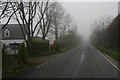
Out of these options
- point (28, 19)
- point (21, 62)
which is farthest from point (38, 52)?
point (21, 62)

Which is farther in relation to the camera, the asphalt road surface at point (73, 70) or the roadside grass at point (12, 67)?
the roadside grass at point (12, 67)

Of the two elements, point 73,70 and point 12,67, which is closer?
point 73,70

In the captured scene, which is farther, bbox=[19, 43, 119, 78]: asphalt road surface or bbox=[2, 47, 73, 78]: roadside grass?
bbox=[2, 47, 73, 78]: roadside grass

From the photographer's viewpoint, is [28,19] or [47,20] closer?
[28,19]

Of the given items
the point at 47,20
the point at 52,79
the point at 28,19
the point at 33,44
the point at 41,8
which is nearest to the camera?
the point at 52,79

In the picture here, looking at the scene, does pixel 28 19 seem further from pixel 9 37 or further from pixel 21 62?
pixel 9 37

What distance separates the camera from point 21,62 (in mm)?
14250

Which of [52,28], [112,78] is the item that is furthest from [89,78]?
[52,28]

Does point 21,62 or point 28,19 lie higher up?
point 28,19

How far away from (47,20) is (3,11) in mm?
18310

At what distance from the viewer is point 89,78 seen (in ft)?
27.2

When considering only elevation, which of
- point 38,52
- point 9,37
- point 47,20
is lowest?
point 38,52

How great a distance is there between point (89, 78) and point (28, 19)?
1633cm

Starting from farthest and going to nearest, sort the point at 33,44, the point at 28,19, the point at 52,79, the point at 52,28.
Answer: the point at 52,28, the point at 33,44, the point at 28,19, the point at 52,79
